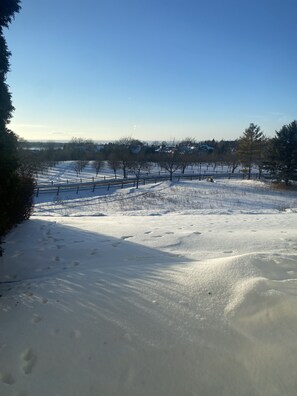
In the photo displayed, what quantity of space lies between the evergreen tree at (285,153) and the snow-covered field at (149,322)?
32854 millimetres

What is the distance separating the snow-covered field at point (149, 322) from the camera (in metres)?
2.83

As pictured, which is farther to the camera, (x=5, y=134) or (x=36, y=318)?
(x=5, y=134)

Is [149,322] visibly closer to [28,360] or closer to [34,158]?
[28,360]

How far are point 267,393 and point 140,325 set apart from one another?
156 centimetres

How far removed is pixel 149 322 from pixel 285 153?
37560 millimetres

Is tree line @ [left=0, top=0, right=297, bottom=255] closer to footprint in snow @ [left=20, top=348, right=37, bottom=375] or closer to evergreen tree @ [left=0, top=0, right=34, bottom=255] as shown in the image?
evergreen tree @ [left=0, top=0, right=34, bottom=255]

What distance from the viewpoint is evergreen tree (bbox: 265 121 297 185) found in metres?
35.5

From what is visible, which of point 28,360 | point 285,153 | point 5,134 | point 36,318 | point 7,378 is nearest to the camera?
point 7,378

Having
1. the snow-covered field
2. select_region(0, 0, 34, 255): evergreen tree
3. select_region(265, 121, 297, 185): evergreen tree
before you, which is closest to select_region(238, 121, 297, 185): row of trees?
select_region(265, 121, 297, 185): evergreen tree

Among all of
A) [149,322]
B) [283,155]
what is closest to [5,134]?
[149,322]

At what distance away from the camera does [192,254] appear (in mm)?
6438

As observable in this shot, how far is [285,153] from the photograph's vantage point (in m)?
35.9

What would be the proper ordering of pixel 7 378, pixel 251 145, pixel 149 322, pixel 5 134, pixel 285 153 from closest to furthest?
pixel 7 378, pixel 149 322, pixel 5 134, pixel 285 153, pixel 251 145

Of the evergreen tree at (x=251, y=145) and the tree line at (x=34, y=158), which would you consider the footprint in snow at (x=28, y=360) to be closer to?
the tree line at (x=34, y=158)
